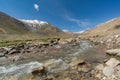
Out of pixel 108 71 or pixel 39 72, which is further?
pixel 39 72

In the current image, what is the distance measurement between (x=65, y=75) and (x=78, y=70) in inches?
66.1

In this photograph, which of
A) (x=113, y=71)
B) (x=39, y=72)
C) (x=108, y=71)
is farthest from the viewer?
(x=39, y=72)

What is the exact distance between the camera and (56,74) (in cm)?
1538

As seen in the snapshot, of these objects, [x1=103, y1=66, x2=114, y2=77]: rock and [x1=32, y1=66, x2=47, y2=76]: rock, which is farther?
[x1=32, y1=66, x2=47, y2=76]: rock

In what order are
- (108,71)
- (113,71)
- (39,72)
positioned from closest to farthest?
(113,71) → (108,71) → (39,72)

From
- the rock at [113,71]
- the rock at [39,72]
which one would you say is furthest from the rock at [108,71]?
the rock at [39,72]

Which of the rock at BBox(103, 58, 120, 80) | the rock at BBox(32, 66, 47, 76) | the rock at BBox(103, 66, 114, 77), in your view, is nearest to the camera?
the rock at BBox(103, 58, 120, 80)

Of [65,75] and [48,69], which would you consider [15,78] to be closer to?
Answer: [48,69]

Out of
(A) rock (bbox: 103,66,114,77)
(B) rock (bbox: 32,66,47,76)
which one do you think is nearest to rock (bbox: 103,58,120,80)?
(A) rock (bbox: 103,66,114,77)

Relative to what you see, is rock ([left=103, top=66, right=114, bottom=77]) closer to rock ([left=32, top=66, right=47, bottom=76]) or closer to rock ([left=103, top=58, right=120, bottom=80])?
rock ([left=103, top=58, right=120, bottom=80])

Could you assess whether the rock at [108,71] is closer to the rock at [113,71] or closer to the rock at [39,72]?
the rock at [113,71]

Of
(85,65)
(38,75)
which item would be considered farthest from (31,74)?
(85,65)

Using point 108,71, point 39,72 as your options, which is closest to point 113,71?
point 108,71

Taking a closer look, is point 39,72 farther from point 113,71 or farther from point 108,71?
point 113,71
